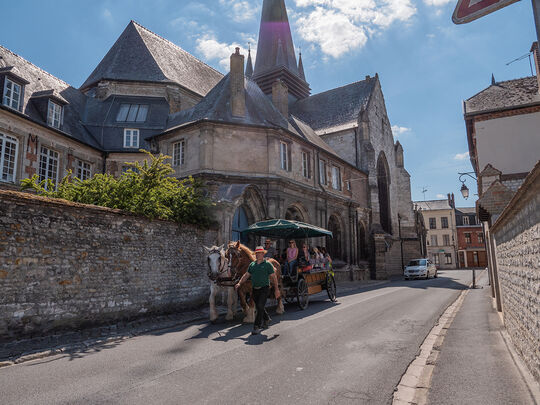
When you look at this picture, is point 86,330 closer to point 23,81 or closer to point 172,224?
point 172,224

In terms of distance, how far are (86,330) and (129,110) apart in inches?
796

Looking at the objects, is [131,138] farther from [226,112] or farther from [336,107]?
[336,107]

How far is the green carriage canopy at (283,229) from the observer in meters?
12.3

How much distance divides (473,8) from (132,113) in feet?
83.1

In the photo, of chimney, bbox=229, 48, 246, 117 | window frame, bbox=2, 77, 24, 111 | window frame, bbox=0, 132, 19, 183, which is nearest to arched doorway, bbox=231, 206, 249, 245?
chimney, bbox=229, 48, 246, 117

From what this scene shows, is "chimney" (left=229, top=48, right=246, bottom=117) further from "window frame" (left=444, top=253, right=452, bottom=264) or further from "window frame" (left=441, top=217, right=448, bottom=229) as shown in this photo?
"window frame" (left=444, top=253, right=452, bottom=264)

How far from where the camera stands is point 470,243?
185ft

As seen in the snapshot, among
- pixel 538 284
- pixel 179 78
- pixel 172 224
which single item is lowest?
pixel 538 284

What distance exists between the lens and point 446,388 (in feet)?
13.9

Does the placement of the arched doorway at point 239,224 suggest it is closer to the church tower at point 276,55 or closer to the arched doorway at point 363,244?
the arched doorway at point 363,244

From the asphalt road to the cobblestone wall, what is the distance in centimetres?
154

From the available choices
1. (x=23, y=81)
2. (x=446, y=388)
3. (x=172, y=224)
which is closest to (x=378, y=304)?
(x=172, y=224)

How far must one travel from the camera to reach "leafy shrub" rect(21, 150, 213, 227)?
32.9ft

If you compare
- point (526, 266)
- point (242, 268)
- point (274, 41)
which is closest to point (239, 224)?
point (242, 268)
